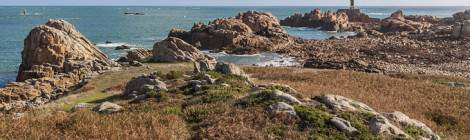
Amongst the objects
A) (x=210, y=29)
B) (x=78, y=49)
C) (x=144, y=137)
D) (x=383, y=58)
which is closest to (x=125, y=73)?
(x=78, y=49)

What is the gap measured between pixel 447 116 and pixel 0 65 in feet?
161

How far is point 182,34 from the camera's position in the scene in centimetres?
7838

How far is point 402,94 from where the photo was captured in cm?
2694

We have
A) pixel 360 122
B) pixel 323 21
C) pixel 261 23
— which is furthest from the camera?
pixel 323 21

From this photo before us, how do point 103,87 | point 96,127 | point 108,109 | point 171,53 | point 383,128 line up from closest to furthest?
point 96,127
point 383,128
point 108,109
point 103,87
point 171,53

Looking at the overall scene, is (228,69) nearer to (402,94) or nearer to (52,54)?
(402,94)

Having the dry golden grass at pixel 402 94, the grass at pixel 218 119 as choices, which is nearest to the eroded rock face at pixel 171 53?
the dry golden grass at pixel 402 94

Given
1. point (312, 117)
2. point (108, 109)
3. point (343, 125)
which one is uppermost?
point (312, 117)

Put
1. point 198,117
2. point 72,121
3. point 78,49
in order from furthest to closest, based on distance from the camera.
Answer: point 78,49 < point 198,117 < point 72,121

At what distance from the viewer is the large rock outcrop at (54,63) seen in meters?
32.8

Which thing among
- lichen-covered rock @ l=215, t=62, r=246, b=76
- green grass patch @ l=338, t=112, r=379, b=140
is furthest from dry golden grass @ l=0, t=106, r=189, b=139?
lichen-covered rock @ l=215, t=62, r=246, b=76

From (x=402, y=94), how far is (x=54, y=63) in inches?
1130

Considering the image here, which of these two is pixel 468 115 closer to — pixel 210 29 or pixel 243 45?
pixel 243 45

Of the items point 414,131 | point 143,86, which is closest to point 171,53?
point 143,86
